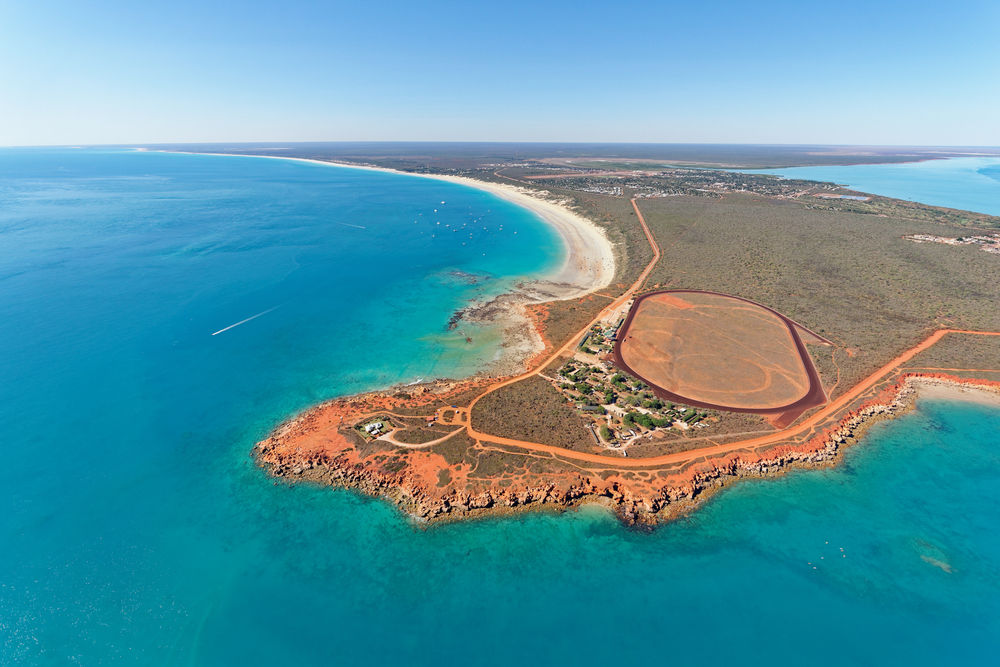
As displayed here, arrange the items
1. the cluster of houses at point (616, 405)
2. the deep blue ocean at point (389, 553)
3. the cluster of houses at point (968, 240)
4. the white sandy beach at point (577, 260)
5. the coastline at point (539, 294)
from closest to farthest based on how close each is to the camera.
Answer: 1. the deep blue ocean at point (389, 553)
2. the cluster of houses at point (616, 405)
3. the coastline at point (539, 294)
4. the white sandy beach at point (577, 260)
5. the cluster of houses at point (968, 240)

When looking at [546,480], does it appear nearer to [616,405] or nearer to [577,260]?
[616,405]

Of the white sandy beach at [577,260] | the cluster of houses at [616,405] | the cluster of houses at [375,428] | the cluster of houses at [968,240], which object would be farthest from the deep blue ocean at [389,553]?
the cluster of houses at [968,240]

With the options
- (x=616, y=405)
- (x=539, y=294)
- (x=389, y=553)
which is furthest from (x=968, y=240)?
(x=389, y=553)

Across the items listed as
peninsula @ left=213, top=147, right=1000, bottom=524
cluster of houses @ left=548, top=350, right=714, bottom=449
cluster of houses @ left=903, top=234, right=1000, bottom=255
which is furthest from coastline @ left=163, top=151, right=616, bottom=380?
cluster of houses @ left=903, top=234, right=1000, bottom=255

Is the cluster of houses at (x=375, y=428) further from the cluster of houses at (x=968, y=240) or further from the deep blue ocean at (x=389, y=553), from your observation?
the cluster of houses at (x=968, y=240)

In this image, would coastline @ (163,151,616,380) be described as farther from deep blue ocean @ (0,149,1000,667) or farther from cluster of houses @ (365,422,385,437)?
cluster of houses @ (365,422,385,437)

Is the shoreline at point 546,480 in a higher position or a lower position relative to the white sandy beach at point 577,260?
lower
